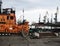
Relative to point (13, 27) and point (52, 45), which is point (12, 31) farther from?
point (52, 45)

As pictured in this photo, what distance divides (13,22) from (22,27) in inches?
60.1

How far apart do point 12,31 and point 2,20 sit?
2.57 meters

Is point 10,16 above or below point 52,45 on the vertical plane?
above

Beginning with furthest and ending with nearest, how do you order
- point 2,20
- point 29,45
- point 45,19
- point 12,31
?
point 45,19 → point 2,20 → point 12,31 → point 29,45

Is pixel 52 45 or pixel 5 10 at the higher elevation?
pixel 5 10

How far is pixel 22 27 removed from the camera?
81.6ft

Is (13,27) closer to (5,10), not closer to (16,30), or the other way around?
(16,30)

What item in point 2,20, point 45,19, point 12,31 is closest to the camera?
point 12,31

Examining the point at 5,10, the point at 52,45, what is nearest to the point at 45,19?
the point at 5,10

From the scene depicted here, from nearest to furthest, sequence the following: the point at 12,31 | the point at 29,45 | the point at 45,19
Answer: the point at 29,45
the point at 12,31
the point at 45,19

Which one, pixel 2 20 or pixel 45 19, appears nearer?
pixel 2 20

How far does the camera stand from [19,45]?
41.2 ft

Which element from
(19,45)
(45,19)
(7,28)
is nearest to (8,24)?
(7,28)

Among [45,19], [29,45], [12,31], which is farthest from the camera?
[45,19]
